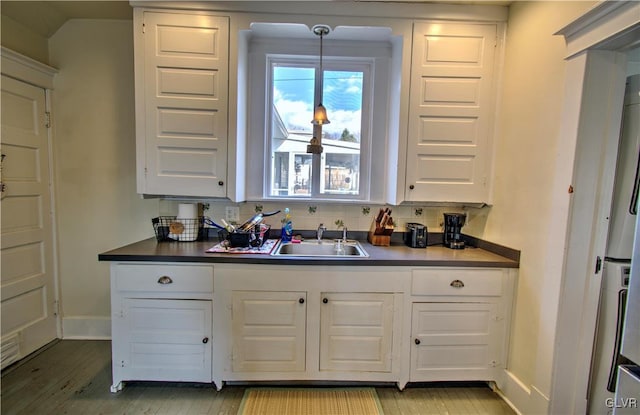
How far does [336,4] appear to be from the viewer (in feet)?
6.03

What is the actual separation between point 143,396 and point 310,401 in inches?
40.2

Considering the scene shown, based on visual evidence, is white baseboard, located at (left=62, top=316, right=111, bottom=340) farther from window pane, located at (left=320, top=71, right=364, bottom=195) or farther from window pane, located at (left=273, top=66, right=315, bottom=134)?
window pane, located at (left=273, top=66, right=315, bottom=134)

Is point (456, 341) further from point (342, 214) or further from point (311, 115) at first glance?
point (311, 115)

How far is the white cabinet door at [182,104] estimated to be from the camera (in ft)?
6.05

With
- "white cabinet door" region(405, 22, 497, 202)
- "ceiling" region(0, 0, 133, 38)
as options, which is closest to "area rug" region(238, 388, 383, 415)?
"white cabinet door" region(405, 22, 497, 202)

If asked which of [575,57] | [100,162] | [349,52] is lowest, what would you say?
[100,162]

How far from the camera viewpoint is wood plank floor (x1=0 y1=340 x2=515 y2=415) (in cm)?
161

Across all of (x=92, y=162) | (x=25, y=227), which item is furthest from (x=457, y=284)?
(x=25, y=227)

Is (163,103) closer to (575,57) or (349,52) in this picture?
(349,52)

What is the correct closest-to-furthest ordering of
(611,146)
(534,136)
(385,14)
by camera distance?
(611,146) < (534,136) < (385,14)

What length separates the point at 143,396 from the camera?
1.70 meters

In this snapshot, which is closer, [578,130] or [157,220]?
[578,130]

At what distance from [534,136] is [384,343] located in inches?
59.6

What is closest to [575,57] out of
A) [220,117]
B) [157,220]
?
[220,117]
